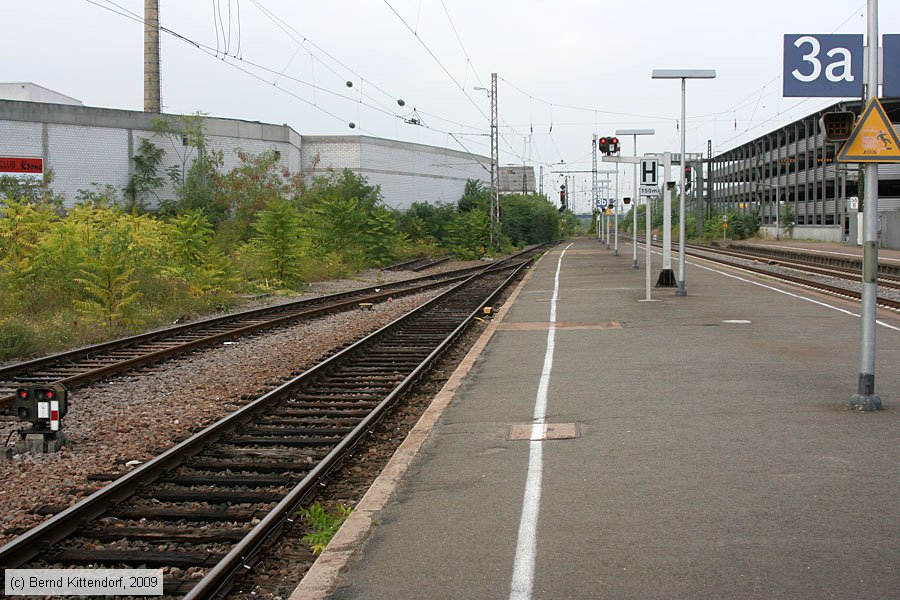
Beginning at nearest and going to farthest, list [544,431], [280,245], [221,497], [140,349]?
[221,497] < [544,431] < [140,349] < [280,245]

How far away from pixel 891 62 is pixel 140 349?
45.7 feet

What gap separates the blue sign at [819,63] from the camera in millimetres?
14914

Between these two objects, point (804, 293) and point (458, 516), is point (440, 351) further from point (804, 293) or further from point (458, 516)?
point (804, 293)

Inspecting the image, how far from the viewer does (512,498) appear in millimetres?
6391

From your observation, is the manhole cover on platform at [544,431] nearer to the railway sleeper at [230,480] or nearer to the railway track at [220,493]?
the railway track at [220,493]

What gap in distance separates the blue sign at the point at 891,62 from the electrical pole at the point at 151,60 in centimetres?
4208

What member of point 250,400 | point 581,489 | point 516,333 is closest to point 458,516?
point 581,489

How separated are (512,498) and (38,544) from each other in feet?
10.1

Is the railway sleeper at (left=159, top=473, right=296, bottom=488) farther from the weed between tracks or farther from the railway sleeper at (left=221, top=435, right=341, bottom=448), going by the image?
the railway sleeper at (left=221, top=435, right=341, bottom=448)

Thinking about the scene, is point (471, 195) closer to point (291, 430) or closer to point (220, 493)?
point (291, 430)

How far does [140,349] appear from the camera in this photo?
1530 cm

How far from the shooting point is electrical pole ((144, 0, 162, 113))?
49.9 m

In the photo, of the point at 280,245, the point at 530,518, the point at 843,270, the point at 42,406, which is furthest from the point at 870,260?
the point at 843,270

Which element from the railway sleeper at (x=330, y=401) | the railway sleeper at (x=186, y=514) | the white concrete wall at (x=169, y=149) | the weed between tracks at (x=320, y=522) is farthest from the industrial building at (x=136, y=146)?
the weed between tracks at (x=320, y=522)
